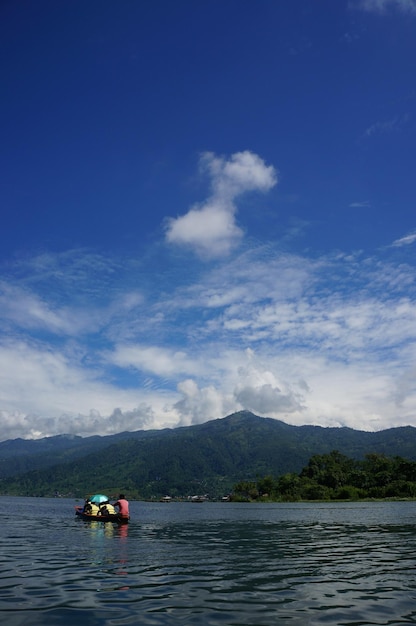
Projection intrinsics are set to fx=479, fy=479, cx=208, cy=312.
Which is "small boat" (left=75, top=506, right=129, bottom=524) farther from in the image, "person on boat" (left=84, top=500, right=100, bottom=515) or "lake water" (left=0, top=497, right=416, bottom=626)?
"lake water" (left=0, top=497, right=416, bottom=626)

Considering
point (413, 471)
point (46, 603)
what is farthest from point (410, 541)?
point (413, 471)

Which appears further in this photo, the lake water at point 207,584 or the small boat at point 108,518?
the small boat at point 108,518

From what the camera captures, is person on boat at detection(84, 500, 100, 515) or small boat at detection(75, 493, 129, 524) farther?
person on boat at detection(84, 500, 100, 515)

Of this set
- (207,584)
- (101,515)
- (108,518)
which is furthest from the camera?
(101,515)

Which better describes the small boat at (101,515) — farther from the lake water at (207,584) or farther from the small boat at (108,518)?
the lake water at (207,584)

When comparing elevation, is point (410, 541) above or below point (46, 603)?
below

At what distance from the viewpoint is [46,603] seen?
16.9m

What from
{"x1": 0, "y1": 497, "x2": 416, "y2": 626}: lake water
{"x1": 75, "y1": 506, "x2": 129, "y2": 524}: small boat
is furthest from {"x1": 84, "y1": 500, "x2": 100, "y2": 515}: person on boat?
{"x1": 0, "y1": 497, "x2": 416, "y2": 626}: lake water

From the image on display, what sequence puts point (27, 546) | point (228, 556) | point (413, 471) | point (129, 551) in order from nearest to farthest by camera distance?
point (228, 556) → point (129, 551) → point (27, 546) → point (413, 471)

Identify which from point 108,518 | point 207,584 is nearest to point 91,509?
point 108,518

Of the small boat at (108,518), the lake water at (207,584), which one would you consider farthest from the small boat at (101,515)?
the lake water at (207,584)

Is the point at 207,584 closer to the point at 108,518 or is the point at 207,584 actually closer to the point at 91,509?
the point at 108,518

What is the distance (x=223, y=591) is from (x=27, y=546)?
74.3 ft

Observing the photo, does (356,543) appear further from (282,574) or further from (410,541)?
(282,574)
